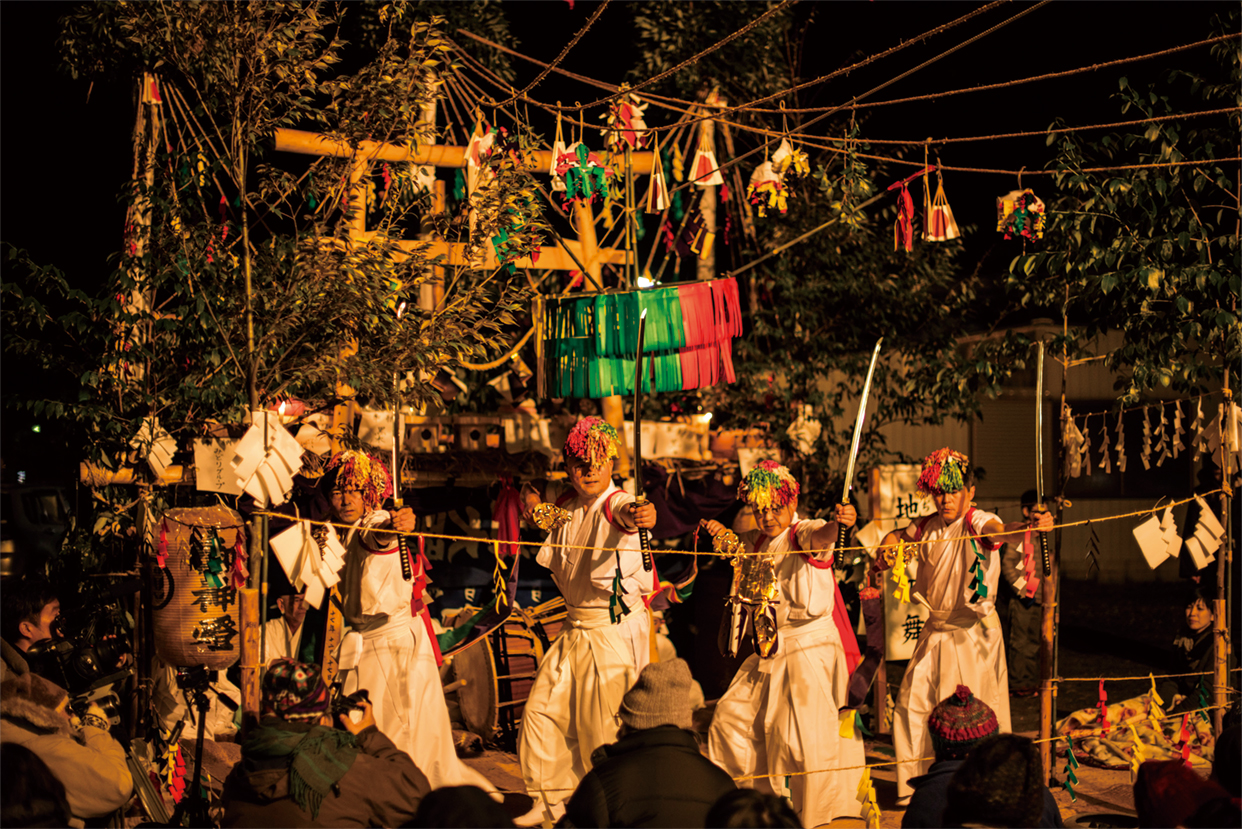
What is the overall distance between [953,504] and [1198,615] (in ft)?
6.42

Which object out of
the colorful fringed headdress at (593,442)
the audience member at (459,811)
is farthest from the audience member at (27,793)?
the colorful fringed headdress at (593,442)

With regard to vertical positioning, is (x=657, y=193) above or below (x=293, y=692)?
above

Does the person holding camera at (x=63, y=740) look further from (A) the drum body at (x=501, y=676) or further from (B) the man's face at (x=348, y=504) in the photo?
(A) the drum body at (x=501, y=676)

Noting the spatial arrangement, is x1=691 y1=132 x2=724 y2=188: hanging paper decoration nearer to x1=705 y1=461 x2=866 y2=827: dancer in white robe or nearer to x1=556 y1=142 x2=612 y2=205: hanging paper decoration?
x1=556 y1=142 x2=612 y2=205: hanging paper decoration

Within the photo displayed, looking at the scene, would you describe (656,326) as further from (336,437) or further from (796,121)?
(796,121)

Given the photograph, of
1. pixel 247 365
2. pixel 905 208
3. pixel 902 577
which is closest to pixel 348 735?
pixel 247 365

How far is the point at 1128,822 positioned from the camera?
4180mm

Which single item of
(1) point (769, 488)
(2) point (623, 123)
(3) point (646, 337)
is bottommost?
(1) point (769, 488)

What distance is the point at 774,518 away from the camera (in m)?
5.56

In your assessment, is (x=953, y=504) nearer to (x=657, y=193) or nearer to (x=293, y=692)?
(x=657, y=193)

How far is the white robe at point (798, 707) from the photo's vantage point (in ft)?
17.5

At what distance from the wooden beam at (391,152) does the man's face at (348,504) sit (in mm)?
1660

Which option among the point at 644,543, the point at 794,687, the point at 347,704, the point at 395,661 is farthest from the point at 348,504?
the point at 794,687

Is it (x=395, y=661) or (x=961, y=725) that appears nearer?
(x=961, y=725)
